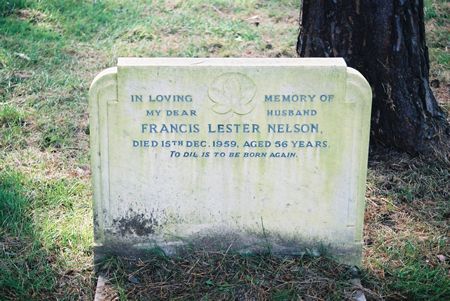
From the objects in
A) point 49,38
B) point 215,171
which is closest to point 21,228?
point 215,171

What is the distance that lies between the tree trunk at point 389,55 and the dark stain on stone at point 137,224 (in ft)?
6.71

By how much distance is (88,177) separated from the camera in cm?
527

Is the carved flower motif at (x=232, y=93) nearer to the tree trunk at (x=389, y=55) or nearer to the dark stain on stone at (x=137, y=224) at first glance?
the dark stain on stone at (x=137, y=224)

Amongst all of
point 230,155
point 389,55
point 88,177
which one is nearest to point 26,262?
point 88,177

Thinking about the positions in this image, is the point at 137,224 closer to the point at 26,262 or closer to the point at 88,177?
the point at 26,262

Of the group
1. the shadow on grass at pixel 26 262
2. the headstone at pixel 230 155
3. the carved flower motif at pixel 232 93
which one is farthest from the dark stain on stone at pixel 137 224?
the carved flower motif at pixel 232 93

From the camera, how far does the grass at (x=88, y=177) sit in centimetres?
403

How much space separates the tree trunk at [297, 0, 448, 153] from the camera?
207 inches

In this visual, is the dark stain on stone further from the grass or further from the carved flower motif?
the carved flower motif

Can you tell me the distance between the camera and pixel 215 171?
13.1ft

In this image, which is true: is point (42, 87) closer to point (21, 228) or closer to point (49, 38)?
point (49, 38)

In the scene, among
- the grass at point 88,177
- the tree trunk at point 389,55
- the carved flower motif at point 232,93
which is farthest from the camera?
the tree trunk at point 389,55

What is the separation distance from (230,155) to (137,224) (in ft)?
2.04

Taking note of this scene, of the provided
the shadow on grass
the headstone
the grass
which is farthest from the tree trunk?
the shadow on grass
